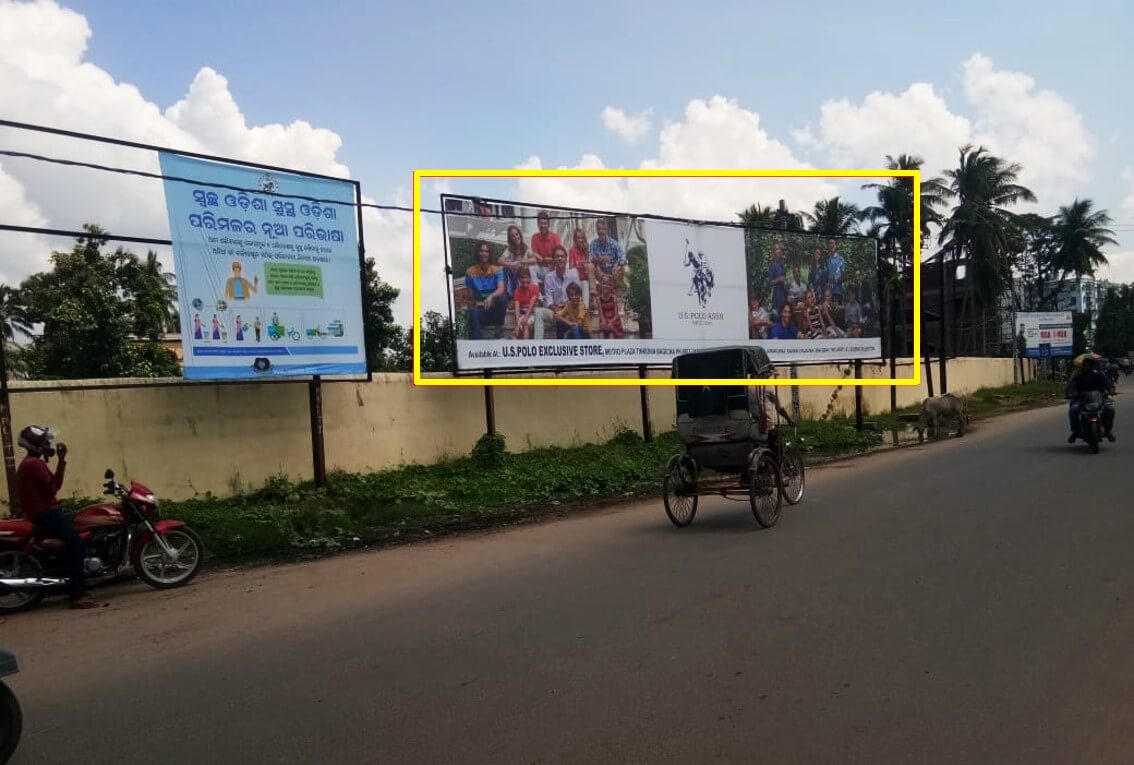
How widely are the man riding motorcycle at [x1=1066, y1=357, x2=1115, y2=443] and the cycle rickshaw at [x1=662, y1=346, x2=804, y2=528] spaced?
7616 mm

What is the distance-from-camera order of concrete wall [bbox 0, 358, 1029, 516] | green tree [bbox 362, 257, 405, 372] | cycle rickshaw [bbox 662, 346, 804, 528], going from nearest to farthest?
cycle rickshaw [bbox 662, 346, 804, 528] → concrete wall [bbox 0, 358, 1029, 516] → green tree [bbox 362, 257, 405, 372]

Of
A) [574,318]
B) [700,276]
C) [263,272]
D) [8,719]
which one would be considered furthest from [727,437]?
[700,276]

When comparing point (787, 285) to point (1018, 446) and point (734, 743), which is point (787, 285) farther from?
point (734, 743)

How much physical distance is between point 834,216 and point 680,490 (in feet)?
132

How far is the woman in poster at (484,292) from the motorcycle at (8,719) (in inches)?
401

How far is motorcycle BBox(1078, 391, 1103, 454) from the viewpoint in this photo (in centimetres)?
1329

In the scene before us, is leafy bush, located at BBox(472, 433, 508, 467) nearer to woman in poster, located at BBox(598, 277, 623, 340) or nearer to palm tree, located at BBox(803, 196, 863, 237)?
woman in poster, located at BBox(598, 277, 623, 340)

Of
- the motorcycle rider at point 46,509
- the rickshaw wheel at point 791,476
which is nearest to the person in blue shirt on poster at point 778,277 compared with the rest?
the rickshaw wheel at point 791,476

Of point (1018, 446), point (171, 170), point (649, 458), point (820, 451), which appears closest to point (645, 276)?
point (649, 458)

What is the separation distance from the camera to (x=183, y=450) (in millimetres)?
10438

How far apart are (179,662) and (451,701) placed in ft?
6.90

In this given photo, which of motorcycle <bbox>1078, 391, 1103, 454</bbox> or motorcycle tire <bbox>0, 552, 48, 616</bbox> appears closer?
motorcycle tire <bbox>0, 552, 48, 616</bbox>

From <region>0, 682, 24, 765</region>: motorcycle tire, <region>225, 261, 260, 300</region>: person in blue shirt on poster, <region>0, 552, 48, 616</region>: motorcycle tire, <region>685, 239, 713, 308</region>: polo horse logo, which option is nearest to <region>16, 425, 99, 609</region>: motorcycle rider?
<region>0, 552, 48, 616</region>: motorcycle tire

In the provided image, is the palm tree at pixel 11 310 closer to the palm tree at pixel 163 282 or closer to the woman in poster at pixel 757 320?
the palm tree at pixel 163 282
